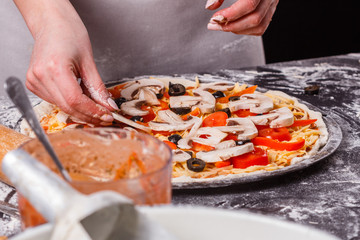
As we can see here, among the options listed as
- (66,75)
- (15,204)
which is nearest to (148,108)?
(66,75)

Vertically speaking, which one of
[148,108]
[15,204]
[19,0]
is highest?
[19,0]

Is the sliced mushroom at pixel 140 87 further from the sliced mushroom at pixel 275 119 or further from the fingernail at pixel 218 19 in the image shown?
the sliced mushroom at pixel 275 119

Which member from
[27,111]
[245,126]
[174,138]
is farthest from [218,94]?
[27,111]

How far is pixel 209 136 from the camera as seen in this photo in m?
1.88

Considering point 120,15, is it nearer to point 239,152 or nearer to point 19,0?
point 19,0

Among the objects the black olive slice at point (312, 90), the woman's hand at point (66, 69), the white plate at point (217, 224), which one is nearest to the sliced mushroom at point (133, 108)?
the woman's hand at point (66, 69)

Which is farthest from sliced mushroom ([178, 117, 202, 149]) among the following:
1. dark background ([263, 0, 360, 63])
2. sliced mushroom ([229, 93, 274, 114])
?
dark background ([263, 0, 360, 63])

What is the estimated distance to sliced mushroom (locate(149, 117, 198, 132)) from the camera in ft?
6.42

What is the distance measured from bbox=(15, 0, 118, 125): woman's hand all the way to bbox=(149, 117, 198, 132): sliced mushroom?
202mm

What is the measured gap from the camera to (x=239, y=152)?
5.57 ft

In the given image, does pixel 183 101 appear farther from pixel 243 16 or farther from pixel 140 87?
pixel 243 16

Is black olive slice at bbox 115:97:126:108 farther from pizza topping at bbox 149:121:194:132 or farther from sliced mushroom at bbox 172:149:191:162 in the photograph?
Answer: sliced mushroom at bbox 172:149:191:162

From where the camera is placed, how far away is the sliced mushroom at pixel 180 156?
1.67m

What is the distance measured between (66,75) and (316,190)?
3.17 feet
